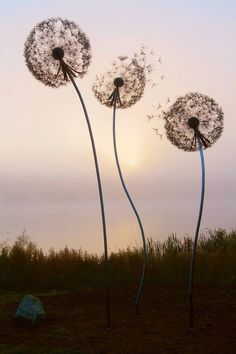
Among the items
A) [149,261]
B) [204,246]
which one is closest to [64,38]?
[149,261]

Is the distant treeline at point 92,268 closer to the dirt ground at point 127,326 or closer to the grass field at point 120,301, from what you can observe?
the grass field at point 120,301

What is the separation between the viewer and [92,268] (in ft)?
35.7

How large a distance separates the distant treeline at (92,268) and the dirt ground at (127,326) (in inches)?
41.7

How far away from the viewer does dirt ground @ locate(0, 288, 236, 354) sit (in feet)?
19.6

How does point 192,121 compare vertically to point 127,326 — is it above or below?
above

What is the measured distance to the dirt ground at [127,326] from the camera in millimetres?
5961

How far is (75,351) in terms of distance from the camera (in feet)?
18.9

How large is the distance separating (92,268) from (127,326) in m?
4.09

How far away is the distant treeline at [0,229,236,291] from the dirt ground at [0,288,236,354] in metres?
1.06

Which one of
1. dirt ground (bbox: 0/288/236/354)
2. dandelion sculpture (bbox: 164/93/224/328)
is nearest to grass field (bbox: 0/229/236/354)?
dirt ground (bbox: 0/288/236/354)

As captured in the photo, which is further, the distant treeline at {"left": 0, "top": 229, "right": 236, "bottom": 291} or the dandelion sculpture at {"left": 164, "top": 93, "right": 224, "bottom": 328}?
the distant treeline at {"left": 0, "top": 229, "right": 236, "bottom": 291}

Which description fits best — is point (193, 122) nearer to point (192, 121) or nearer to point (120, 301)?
point (192, 121)

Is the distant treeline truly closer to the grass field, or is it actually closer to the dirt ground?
the grass field

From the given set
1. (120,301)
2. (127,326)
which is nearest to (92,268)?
(120,301)
